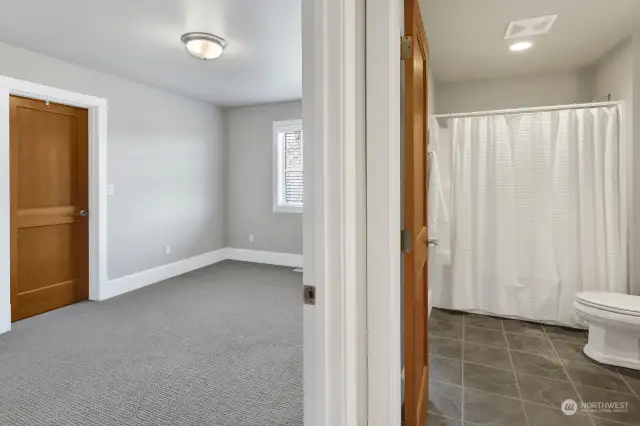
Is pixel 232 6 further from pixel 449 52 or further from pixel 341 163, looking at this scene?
pixel 341 163

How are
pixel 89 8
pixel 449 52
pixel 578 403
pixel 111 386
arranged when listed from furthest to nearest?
1. pixel 449 52
2. pixel 89 8
3. pixel 111 386
4. pixel 578 403

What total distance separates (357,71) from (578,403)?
7.04 ft

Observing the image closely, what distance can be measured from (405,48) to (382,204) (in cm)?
62

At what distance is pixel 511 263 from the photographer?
3.37 meters

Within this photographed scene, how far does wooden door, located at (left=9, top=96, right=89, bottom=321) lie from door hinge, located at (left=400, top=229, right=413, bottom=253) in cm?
342

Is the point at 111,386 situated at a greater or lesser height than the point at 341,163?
lesser

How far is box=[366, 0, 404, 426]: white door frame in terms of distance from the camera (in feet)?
4.16

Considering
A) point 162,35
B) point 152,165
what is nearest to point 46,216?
point 152,165

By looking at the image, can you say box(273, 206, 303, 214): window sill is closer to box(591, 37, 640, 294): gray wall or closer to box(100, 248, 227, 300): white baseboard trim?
box(100, 248, 227, 300): white baseboard trim

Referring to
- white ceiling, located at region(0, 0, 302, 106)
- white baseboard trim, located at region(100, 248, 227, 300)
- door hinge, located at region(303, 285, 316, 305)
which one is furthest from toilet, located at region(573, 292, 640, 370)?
white baseboard trim, located at region(100, 248, 227, 300)

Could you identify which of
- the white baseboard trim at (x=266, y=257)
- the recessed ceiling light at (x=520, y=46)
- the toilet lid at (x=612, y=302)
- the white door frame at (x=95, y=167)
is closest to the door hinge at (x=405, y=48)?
the recessed ceiling light at (x=520, y=46)

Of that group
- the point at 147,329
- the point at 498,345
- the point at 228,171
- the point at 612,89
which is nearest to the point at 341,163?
the point at 498,345

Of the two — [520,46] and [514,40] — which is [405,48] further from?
[520,46]

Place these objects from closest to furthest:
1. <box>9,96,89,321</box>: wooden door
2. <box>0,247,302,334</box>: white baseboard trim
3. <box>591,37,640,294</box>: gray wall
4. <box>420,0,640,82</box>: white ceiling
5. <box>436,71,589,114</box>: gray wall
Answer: <box>420,0,640,82</box>: white ceiling, <box>591,37,640,294</box>: gray wall, <box>9,96,89,321</box>: wooden door, <box>436,71,589,114</box>: gray wall, <box>0,247,302,334</box>: white baseboard trim
